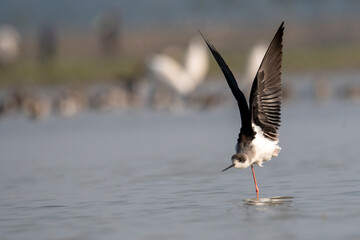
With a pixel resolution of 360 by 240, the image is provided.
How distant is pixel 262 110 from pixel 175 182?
59.6 inches

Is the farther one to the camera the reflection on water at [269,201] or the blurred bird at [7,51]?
the blurred bird at [7,51]

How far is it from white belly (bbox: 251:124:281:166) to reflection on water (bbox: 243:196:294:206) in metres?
0.59

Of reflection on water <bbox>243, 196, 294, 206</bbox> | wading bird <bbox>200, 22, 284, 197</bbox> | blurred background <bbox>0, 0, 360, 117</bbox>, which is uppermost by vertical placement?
blurred background <bbox>0, 0, 360, 117</bbox>

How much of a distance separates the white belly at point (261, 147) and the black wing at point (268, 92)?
0.20ft

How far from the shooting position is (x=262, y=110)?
32.2 ft

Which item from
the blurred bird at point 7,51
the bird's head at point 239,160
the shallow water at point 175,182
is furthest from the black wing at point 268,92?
the blurred bird at point 7,51

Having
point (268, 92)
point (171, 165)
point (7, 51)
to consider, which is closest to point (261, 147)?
point (268, 92)

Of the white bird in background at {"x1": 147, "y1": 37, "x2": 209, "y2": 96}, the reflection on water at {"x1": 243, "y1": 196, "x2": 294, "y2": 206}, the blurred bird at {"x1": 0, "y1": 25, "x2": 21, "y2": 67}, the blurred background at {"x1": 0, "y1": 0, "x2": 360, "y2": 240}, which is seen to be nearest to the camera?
the blurred background at {"x1": 0, "y1": 0, "x2": 360, "y2": 240}

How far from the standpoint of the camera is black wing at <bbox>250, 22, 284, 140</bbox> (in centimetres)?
970

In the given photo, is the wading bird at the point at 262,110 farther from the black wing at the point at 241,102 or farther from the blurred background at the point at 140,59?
the blurred background at the point at 140,59

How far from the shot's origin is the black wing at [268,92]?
9695mm

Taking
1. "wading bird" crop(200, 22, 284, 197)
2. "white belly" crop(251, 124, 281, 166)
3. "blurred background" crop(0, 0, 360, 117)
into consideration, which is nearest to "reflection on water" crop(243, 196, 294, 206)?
"wading bird" crop(200, 22, 284, 197)

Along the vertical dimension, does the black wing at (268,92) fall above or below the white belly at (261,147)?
above

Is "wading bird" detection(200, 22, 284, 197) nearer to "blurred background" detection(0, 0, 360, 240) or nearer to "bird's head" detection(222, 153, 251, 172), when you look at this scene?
"bird's head" detection(222, 153, 251, 172)
